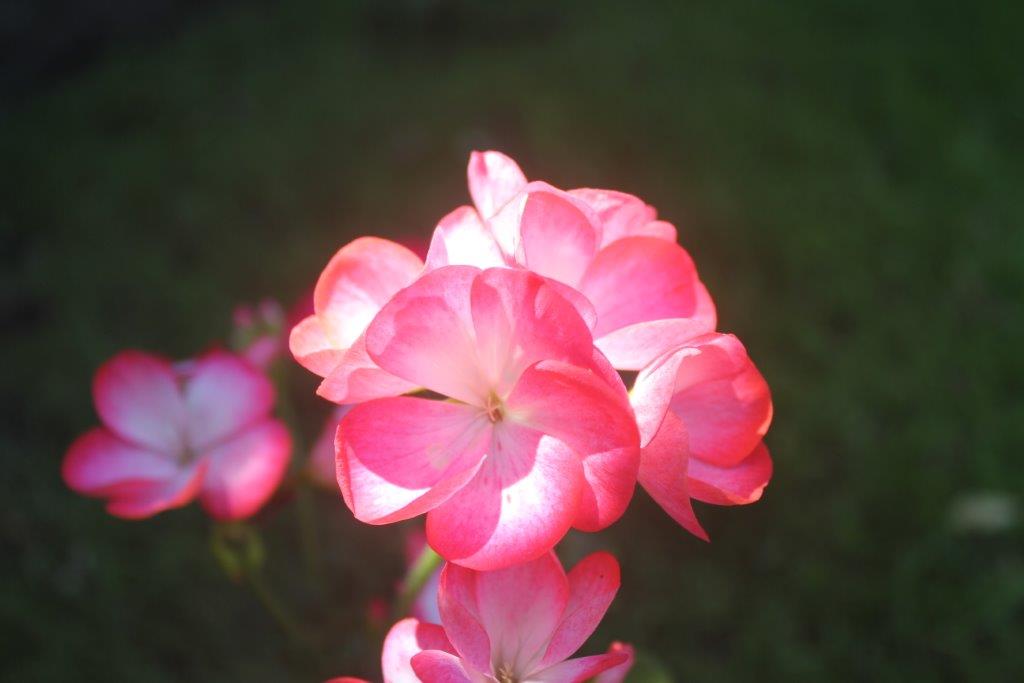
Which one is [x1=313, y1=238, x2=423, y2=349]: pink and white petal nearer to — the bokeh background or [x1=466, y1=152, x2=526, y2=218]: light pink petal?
[x1=466, y1=152, x2=526, y2=218]: light pink petal

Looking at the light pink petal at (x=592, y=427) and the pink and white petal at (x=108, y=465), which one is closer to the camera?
the light pink petal at (x=592, y=427)

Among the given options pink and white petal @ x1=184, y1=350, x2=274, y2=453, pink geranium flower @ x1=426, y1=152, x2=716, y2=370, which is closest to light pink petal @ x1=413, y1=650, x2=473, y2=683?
pink geranium flower @ x1=426, y1=152, x2=716, y2=370

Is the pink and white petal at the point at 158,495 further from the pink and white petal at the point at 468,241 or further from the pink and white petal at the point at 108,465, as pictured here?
the pink and white petal at the point at 468,241

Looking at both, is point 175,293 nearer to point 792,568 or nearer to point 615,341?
point 792,568

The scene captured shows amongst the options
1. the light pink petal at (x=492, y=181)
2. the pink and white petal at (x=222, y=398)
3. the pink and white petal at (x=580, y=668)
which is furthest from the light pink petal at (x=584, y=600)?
the pink and white petal at (x=222, y=398)

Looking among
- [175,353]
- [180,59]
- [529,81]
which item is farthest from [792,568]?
[180,59]

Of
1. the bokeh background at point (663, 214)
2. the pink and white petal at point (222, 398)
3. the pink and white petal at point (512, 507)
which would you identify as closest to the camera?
the pink and white petal at point (512, 507)

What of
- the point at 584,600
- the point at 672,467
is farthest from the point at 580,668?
the point at 672,467
